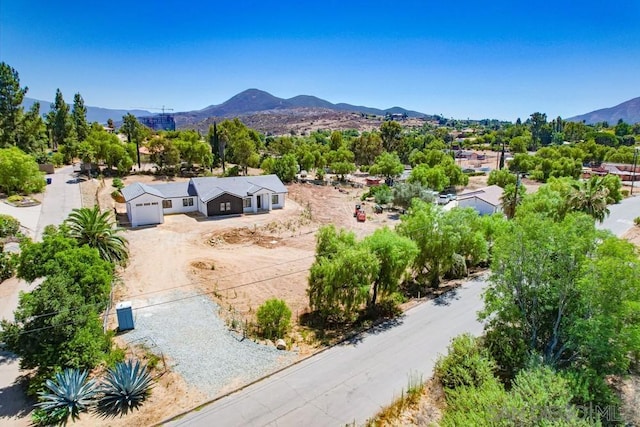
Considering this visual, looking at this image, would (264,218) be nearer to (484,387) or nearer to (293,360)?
(293,360)

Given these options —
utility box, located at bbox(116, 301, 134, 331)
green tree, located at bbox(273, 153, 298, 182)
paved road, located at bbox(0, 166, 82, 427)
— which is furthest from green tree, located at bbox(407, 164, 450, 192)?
paved road, located at bbox(0, 166, 82, 427)

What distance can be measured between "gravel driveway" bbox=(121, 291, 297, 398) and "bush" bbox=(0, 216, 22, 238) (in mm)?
15348

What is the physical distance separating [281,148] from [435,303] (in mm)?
63864

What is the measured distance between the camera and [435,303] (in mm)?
22797

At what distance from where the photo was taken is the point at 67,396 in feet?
42.1

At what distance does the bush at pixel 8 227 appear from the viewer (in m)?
28.4

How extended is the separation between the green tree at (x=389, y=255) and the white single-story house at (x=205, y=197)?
24817mm

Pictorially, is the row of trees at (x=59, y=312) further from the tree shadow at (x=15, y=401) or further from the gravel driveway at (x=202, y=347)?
the gravel driveway at (x=202, y=347)

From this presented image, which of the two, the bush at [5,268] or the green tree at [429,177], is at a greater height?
the green tree at [429,177]

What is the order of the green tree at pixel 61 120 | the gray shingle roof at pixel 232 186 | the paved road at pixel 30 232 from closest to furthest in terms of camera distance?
the paved road at pixel 30 232
the gray shingle roof at pixel 232 186
the green tree at pixel 61 120

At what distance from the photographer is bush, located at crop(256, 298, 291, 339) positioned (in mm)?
18469

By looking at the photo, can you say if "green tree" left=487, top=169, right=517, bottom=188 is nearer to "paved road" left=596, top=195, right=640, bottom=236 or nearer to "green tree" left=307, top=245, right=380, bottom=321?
"paved road" left=596, top=195, right=640, bottom=236

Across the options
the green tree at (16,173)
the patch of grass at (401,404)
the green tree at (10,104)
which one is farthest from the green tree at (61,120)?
the patch of grass at (401,404)

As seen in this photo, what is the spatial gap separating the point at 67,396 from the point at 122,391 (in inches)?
65.1
